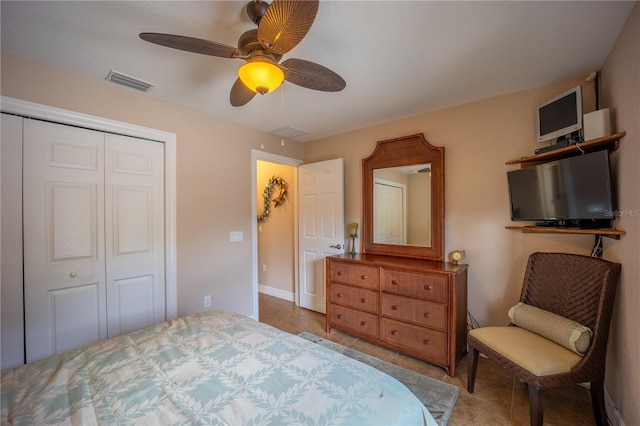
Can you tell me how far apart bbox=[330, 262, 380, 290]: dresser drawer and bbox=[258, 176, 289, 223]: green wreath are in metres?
1.73

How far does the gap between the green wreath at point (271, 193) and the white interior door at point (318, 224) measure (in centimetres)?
52

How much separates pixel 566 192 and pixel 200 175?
10.2 feet

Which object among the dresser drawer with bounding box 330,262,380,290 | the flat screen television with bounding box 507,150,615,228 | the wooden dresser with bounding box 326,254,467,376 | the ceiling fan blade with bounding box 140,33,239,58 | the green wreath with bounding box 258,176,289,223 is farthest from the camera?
the green wreath with bounding box 258,176,289,223

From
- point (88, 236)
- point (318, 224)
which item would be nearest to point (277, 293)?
point (318, 224)

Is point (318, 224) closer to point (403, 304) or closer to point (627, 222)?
point (403, 304)

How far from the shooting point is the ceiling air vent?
2045 millimetres

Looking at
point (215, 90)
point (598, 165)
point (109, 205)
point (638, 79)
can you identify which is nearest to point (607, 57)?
point (638, 79)

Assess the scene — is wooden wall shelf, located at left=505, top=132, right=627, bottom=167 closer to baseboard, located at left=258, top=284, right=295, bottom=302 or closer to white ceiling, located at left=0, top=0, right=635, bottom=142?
white ceiling, located at left=0, top=0, right=635, bottom=142

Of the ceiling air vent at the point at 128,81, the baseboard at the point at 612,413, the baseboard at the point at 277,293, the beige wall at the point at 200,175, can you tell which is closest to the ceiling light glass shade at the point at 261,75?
the ceiling air vent at the point at 128,81

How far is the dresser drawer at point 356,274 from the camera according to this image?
265cm

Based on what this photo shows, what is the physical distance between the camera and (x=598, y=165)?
1.60 metres

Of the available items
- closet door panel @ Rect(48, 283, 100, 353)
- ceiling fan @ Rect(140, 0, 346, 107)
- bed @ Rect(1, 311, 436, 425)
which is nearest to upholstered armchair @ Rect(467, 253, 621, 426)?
bed @ Rect(1, 311, 436, 425)

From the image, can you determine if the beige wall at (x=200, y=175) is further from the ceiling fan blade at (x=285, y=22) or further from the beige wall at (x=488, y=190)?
the beige wall at (x=488, y=190)

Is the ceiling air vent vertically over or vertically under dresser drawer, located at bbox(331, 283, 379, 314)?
over
